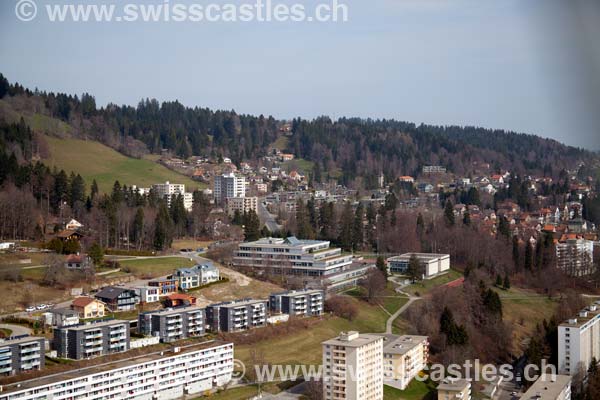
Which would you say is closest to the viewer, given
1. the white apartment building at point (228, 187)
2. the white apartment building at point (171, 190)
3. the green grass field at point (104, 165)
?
the white apartment building at point (171, 190)

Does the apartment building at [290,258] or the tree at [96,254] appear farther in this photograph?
the apartment building at [290,258]

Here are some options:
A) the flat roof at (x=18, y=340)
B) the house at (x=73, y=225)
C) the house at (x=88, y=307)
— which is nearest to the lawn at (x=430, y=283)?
the house at (x=88, y=307)

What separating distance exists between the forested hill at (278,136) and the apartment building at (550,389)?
20000mm

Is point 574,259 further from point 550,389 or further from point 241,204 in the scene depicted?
point 241,204

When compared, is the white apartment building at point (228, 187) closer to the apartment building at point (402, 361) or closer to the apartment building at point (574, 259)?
the apartment building at point (574, 259)

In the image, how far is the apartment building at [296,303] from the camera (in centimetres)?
1286

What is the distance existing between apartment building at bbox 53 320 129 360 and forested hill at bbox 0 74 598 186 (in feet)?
59.7

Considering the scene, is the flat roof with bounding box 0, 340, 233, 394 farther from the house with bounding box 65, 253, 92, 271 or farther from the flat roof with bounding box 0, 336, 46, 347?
the house with bounding box 65, 253, 92, 271

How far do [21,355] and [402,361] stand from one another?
4788 mm

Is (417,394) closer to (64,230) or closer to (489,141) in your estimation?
(64,230)

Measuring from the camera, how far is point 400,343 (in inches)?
461

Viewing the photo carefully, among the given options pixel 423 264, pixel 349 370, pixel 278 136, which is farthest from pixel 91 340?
pixel 278 136

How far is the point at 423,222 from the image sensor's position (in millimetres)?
20516

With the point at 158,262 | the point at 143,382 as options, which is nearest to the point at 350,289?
the point at 158,262
